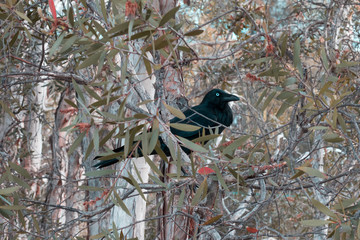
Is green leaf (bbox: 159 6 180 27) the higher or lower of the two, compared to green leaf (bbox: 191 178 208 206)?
higher

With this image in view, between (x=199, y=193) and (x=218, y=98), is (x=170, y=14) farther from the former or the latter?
(x=218, y=98)

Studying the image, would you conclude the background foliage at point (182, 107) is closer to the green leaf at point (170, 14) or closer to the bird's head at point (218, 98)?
the green leaf at point (170, 14)

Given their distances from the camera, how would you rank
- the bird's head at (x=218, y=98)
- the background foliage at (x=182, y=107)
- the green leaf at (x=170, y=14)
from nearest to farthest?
the green leaf at (x=170, y=14) < the background foliage at (x=182, y=107) < the bird's head at (x=218, y=98)

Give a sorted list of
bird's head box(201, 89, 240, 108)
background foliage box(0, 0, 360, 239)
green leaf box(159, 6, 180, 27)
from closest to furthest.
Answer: green leaf box(159, 6, 180, 27), background foliage box(0, 0, 360, 239), bird's head box(201, 89, 240, 108)

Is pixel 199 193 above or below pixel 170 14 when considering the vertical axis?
below

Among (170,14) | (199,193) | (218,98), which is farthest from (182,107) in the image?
(170,14)

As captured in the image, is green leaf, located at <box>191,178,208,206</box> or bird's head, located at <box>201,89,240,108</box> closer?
green leaf, located at <box>191,178,208,206</box>

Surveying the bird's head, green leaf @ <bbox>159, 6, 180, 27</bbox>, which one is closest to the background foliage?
green leaf @ <bbox>159, 6, 180, 27</bbox>

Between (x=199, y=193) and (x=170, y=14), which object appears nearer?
(x=170, y=14)

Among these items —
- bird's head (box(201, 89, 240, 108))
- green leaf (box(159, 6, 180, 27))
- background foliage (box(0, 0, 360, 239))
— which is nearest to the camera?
green leaf (box(159, 6, 180, 27))

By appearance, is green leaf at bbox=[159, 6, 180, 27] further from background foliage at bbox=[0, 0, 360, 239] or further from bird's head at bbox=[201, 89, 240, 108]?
bird's head at bbox=[201, 89, 240, 108]

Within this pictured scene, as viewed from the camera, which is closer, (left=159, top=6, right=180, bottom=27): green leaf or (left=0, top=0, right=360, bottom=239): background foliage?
(left=159, top=6, right=180, bottom=27): green leaf

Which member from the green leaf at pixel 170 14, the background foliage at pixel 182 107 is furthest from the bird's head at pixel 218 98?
the green leaf at pixel 170 14

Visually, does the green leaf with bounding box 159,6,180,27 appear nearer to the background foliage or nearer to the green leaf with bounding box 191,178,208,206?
the background foliage
